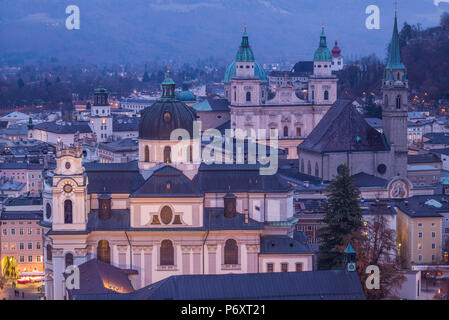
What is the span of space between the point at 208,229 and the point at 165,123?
16.6 feet

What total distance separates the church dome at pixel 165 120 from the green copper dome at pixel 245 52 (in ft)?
113

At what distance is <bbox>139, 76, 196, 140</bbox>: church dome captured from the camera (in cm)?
3691

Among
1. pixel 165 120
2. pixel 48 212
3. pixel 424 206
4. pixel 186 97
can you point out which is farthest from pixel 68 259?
pixel 186 97

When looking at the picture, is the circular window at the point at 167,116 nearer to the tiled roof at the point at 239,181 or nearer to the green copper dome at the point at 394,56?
the tiled roof at the point at 239,181

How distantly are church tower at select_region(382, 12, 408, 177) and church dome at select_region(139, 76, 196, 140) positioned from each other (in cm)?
1995

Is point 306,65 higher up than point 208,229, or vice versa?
point 306,65

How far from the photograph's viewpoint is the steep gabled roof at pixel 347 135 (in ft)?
175

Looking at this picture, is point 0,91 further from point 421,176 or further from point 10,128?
point 421,176

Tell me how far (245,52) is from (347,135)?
20.3 metres

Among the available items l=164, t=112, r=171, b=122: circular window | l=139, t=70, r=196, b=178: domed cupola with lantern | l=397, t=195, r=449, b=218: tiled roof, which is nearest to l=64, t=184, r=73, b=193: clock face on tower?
l=139, t=70, r=196, b=178: domed cupola with lantern

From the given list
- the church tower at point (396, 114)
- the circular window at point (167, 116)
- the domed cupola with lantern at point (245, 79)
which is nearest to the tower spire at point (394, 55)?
the church tower at point (396, 114)

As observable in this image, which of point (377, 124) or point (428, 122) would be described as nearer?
point (377, 124)

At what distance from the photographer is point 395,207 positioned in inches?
1774
